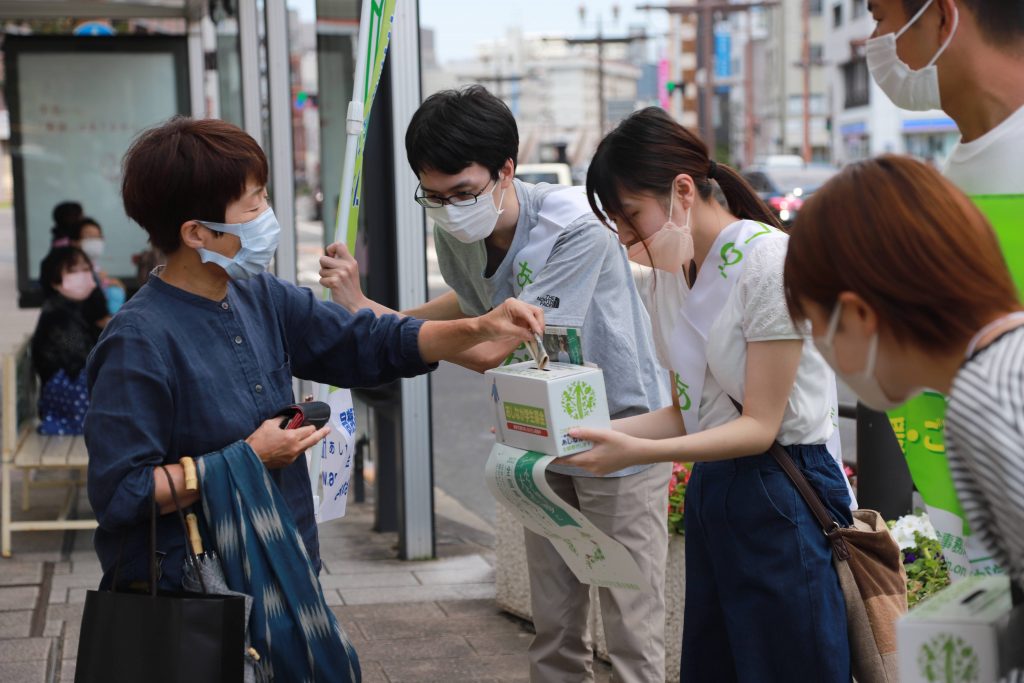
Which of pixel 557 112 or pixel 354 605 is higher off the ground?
pixel 557 112

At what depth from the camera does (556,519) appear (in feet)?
8.98

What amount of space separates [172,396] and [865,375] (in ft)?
4.43

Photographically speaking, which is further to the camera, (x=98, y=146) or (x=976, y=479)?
(x=98, y=146)

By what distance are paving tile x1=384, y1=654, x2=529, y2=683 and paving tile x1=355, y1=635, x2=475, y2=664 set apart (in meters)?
0.06

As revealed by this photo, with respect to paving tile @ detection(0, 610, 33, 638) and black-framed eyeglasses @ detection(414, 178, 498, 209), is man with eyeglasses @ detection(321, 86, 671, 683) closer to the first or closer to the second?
black-framed eyeglasses @ detection(414, 178, 498, 209)

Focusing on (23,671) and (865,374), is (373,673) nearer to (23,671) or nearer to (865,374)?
(23,671)

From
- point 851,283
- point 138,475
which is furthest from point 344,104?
point 851,283

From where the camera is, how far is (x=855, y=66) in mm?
64750

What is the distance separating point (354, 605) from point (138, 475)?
3004 mm

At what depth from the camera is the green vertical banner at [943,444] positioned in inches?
80.4

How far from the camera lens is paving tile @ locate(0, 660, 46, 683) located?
433cm

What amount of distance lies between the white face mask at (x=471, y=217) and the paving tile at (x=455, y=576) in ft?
8.92

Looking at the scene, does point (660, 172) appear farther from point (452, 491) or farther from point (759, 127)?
point (759, 127)

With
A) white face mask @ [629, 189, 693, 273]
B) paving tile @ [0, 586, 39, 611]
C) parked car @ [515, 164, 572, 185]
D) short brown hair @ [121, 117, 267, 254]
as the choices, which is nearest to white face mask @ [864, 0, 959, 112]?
white face mask @ [629, 189, 693, 273]
